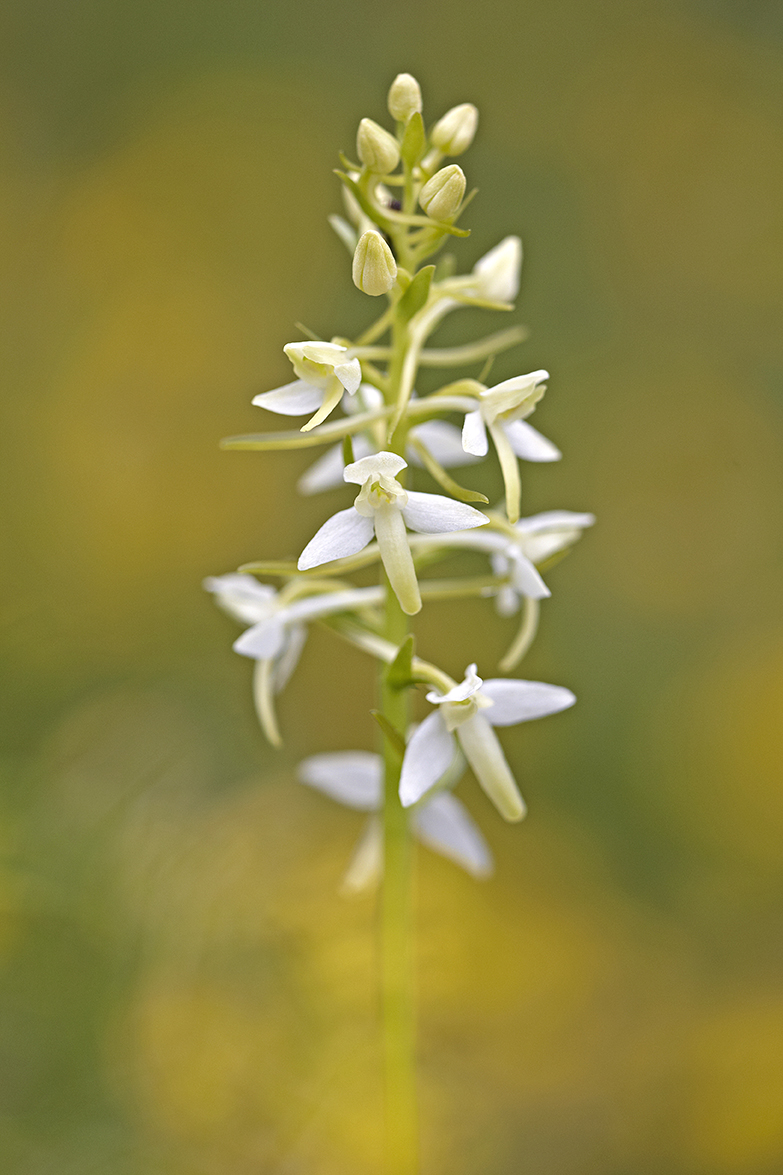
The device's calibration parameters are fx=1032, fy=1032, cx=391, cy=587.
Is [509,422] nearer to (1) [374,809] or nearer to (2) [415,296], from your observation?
(2) [415,296]

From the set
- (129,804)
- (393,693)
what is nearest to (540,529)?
(393,693)

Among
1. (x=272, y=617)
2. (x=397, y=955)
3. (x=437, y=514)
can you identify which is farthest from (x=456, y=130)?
(x=397, y=955)

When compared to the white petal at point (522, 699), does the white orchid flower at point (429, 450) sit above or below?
above

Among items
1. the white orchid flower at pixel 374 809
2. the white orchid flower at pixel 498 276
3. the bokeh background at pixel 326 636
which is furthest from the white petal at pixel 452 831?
the white orchid flower at pixel 498 276

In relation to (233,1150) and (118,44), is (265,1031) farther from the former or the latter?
(118,44)

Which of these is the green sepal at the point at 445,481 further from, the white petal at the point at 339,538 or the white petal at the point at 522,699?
the white petal at the point at 522,699

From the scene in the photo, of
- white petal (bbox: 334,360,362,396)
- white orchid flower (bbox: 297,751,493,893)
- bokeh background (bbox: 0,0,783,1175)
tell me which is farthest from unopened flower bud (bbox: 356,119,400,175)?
bokeh background (bbox: 0,0,783,1175)
